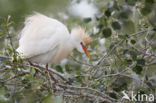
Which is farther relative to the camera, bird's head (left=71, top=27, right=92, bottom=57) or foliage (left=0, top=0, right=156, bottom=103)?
bird's head (left=71, top=27, right=92, bottom=57)

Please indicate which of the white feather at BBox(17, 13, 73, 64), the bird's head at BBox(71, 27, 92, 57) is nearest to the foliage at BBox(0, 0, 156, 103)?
the white feather at BBox(17, 13, 73, 64)

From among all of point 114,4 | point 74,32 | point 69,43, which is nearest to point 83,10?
point 74,32

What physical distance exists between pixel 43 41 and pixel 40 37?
0.21ft

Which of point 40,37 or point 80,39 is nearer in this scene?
point 40,37

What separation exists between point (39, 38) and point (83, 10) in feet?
3.12

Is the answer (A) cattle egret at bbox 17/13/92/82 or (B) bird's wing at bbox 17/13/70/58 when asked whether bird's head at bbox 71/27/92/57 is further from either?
(B) bird's wing at bbox 17/13/70/58

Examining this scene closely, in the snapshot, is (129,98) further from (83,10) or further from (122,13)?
(83,10)

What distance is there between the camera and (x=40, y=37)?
7.19ft

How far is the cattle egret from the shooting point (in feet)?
7.07

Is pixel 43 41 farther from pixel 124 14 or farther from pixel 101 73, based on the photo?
pixel 124 14

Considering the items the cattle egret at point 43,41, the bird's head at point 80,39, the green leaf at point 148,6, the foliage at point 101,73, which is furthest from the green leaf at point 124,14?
the bird's head at point 80,39

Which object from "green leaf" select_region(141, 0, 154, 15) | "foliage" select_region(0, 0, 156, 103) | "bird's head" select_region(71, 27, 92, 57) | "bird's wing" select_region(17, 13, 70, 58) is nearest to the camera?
"green leaf" select_region(141, 0, 154, 15)

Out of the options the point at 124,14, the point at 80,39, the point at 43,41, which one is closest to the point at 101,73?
the point at 43,41

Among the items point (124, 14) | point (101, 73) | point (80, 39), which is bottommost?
point (101, 73)
